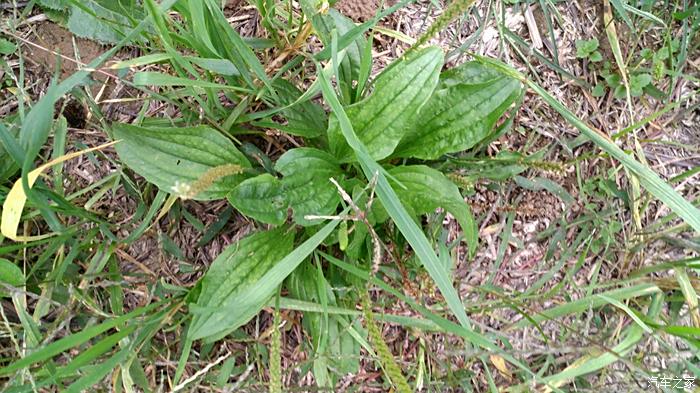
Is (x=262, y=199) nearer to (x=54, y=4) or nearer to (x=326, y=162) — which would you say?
(x=326, y=162)

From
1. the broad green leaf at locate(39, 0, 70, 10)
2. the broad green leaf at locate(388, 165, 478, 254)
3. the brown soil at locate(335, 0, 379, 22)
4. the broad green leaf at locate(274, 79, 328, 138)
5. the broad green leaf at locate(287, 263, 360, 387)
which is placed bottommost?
the broad green leaf at locate(287, 263, 360, 387)

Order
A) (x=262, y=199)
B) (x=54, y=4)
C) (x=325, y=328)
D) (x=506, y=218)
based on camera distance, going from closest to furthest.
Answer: (x=262, y=199)
(x=325, y=328)
(x=54, y=4)
(x=506, y=218)

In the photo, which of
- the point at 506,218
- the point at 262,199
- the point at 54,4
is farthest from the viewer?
the point at 506,218

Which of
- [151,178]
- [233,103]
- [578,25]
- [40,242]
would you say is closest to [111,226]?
[40,242]

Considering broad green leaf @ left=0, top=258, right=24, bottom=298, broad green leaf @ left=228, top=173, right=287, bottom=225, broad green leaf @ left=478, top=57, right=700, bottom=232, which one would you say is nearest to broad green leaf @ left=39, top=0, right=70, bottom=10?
broad green leaf @ left=0, top=258, right=24, bottom=298

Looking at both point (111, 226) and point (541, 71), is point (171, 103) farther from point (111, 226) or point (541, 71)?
point (541, 71)

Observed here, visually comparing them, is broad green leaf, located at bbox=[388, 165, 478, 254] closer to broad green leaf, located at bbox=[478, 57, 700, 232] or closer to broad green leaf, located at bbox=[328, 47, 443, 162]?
broad green leaf, located at bbox=[328, 47, 443, 162]

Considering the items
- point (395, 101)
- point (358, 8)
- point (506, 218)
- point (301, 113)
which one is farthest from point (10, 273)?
point (506, 218)
